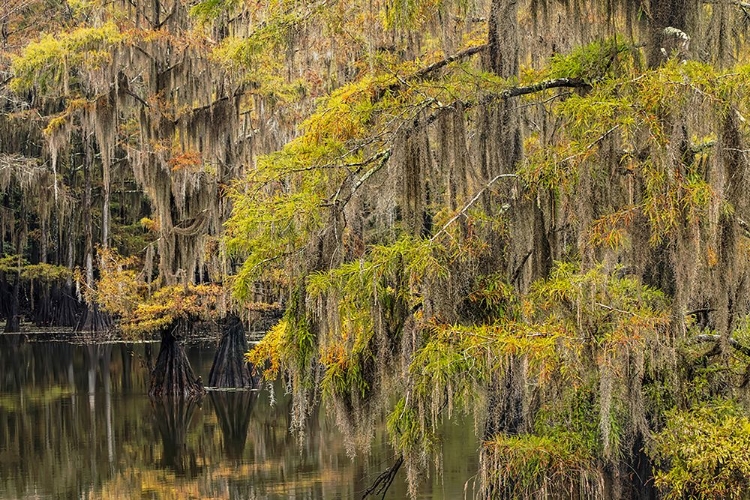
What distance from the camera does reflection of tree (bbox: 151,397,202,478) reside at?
552 inches


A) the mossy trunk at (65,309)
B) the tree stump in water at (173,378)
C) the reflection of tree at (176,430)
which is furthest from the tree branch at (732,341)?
the mossy trunk at (65,309)

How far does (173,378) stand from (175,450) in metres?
4.55

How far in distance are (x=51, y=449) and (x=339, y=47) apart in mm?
7636

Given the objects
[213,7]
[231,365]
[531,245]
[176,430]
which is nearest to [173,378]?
[231,365]

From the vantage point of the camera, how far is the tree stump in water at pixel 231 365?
65.7 feet

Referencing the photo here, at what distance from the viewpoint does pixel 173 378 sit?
19.4 metres

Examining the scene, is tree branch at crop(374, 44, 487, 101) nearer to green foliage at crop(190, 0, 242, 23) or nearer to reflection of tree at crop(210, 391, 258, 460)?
green foliage at crop(190, 0, 242, 23)

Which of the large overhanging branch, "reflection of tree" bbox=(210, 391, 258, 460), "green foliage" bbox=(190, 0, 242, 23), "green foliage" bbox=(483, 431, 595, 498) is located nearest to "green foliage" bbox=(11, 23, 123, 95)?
"reflection of tree" bbox=(210, 391, 258, 460)

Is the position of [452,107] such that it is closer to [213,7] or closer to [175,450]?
[213,7]

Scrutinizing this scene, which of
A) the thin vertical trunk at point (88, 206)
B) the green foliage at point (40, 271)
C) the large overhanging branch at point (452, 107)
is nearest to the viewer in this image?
the large overhanging branch at point (452, 107)

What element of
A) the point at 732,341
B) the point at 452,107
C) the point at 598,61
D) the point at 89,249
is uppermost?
the point at 89,249

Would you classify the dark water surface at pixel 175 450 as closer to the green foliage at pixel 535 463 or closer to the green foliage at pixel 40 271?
the green foliage at pixel 535 463

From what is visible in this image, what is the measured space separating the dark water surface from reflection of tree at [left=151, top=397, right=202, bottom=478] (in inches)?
0.6

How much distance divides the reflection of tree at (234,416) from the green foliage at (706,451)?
890 centimetres
